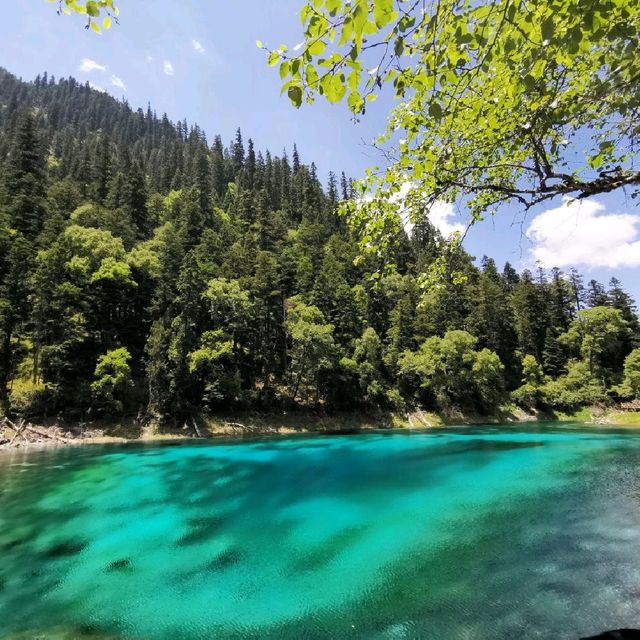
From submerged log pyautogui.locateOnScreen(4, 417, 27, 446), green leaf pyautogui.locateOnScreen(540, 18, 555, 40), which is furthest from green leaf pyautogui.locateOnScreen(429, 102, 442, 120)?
submerged log pyautogui.locateOnScreen(4, 417, 27, 446)

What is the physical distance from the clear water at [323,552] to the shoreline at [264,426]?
40.7 feet

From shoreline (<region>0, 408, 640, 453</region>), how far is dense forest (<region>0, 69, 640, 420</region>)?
1.51 m

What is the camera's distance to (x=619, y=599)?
7.38m

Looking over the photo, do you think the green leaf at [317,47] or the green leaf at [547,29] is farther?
the green leaf at [317,47]

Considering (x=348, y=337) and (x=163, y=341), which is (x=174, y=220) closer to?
(x=163, y=341)

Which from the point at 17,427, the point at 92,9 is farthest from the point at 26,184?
the point at 92,9

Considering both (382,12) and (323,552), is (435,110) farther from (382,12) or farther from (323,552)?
(323,552)

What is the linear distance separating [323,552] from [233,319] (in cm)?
3726

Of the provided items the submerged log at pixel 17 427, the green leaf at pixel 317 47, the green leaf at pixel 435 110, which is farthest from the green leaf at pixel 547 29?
the submerged log at pixel 17 427

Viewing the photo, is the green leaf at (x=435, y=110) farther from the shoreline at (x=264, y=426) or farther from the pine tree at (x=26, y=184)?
the pine tree at (x=26, y=184)

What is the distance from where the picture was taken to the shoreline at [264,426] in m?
32.4

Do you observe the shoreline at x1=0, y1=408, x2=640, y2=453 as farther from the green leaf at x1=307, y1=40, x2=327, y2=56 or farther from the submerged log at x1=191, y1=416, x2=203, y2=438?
the green leaf at x1=307, y1=40, x2=327, y2=56

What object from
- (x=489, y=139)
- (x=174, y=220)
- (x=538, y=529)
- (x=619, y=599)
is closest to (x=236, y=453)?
(x=538, y=529)

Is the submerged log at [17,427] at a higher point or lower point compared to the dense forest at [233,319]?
lower
